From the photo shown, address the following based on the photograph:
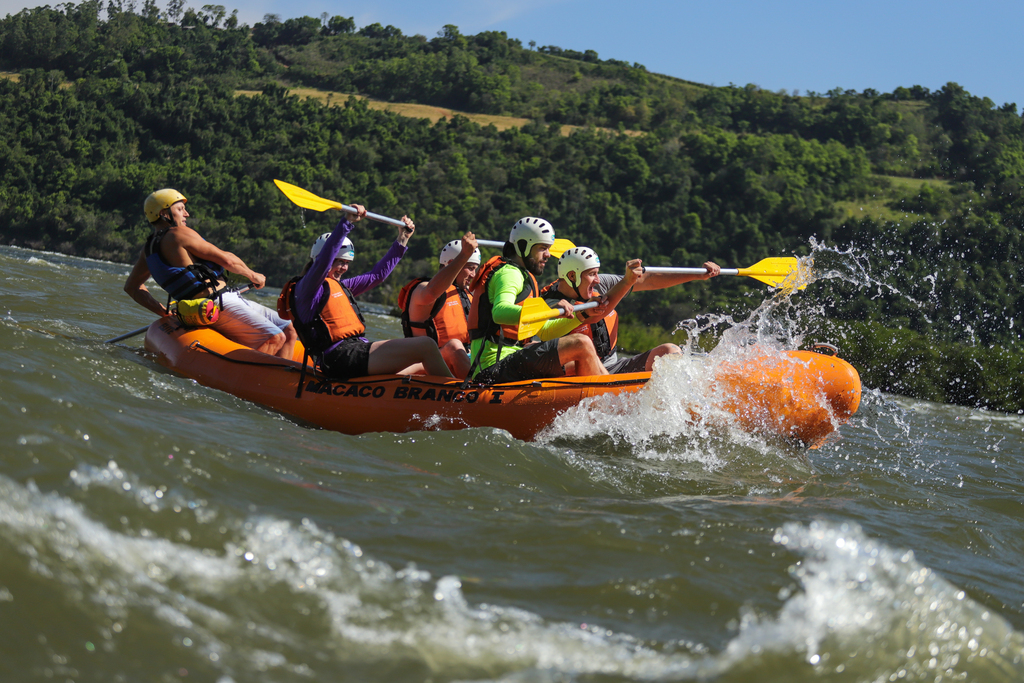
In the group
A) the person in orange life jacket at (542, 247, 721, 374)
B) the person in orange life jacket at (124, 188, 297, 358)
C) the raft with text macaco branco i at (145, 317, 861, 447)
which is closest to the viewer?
the person in orange life jacket at (542, 247, 721, 374)

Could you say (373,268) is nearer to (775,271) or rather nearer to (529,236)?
(529,236)

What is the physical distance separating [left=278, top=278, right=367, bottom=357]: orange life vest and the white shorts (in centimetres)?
91

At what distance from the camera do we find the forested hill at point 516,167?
39.9m

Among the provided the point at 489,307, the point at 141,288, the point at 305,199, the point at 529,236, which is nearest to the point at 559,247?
the point at 529,236

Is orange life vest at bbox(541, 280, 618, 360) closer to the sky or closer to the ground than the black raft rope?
closer to the sky

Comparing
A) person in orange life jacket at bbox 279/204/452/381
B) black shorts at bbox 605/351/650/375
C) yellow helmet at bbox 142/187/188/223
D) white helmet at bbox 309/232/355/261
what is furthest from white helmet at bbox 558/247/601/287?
yellow helmet at bbox 142/187/188/223

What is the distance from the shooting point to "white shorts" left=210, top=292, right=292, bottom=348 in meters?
6.57

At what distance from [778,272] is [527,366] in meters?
2.90

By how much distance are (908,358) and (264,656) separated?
52.2 ft

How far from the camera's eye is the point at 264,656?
2.23 m

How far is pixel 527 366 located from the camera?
554 cm

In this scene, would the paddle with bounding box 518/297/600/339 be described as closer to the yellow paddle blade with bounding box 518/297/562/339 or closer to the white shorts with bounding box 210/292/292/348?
the yellow paddle blade with bounding box 518/297/562/339

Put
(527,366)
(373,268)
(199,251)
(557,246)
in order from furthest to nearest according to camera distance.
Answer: (557,246) < (373,268) < (199,251) < (527,366)

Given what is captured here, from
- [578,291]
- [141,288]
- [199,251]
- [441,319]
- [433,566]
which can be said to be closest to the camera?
[433,566]
